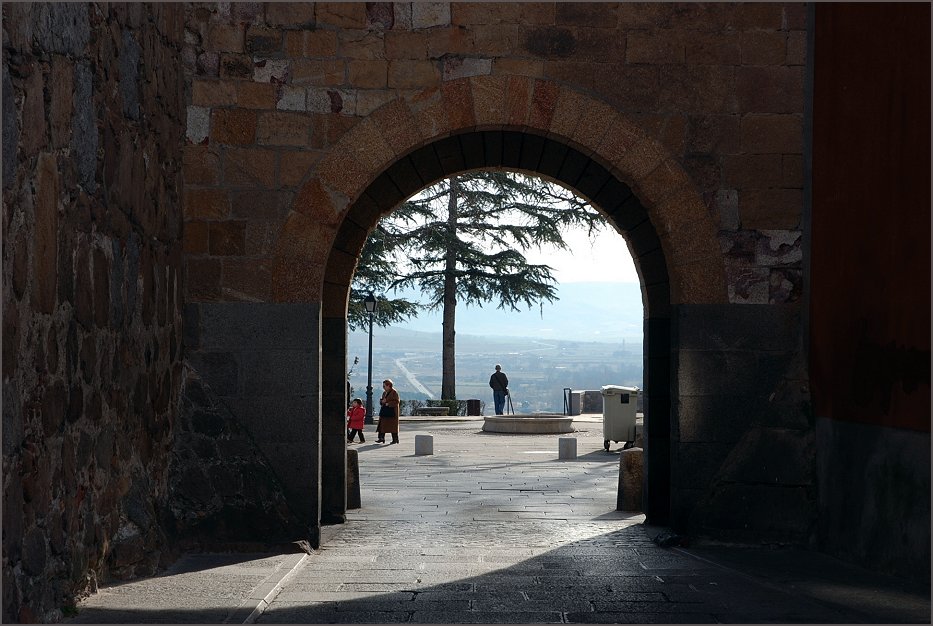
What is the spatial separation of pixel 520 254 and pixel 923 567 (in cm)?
2401

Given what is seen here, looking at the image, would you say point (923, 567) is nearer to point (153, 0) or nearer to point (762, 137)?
point (762, 137)

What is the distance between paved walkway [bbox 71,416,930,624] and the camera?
5.46 meters

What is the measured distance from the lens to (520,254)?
29.8 metres

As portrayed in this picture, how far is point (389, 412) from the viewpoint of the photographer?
17.8 m

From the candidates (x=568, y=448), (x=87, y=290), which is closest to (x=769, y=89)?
(x=87, y=290)

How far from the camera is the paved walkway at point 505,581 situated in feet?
17.9

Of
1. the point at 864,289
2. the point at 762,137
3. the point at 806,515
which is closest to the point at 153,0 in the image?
the point at 762,137

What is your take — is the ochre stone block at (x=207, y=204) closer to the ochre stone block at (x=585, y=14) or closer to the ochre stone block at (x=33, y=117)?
the ochre stone block at (x=585, y=14)

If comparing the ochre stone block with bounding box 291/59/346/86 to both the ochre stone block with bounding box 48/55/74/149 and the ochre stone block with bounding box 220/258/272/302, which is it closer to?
the ochre stone block with bounding box 220/258/272/302

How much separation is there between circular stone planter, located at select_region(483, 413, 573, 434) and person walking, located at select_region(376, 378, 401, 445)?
9.01 feet

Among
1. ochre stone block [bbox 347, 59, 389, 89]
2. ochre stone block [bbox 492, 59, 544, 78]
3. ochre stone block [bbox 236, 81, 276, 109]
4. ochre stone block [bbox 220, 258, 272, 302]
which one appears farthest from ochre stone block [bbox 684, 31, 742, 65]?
ochre stone block [bbox 220, 258, 272, 302]

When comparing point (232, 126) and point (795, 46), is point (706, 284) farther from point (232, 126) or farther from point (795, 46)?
point (232, 126)

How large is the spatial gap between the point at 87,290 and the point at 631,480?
542cm

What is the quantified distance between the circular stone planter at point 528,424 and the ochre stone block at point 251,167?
12.8 meters
